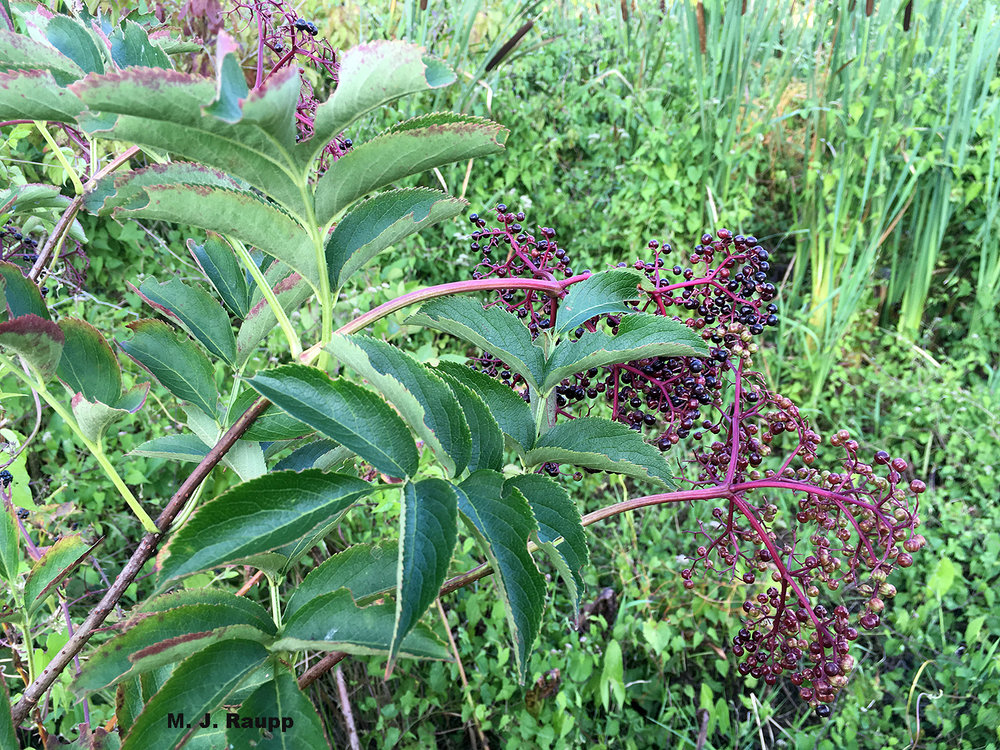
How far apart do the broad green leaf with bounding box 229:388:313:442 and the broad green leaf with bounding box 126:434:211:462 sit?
2.9 inches

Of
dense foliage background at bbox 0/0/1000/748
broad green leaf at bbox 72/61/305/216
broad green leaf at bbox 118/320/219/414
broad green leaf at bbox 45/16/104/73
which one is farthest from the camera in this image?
dense foliage background at bbox 0/0/1000/748

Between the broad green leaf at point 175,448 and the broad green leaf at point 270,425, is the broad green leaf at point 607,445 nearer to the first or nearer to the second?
the broad green leaf at point 270,425

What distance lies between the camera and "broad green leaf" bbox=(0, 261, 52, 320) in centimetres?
42

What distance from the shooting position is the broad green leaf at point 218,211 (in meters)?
0.34

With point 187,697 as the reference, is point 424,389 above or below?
above

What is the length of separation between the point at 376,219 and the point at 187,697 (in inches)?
11.3

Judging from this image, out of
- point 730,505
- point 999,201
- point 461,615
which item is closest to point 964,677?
point 461,615

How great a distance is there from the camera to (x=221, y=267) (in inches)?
20.6

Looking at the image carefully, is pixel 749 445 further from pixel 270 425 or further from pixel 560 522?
pixel 270 425

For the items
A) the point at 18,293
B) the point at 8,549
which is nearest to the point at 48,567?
the point at 8,549

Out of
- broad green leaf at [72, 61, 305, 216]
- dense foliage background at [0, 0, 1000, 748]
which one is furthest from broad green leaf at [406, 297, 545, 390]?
dense foliage background at [0, 0, 1000, 748]

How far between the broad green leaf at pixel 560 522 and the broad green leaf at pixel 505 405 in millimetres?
65

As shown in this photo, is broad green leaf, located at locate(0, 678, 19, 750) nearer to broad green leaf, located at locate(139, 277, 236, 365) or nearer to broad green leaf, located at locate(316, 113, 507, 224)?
broad green leaf, located at locate(139, 277, 236, 365)

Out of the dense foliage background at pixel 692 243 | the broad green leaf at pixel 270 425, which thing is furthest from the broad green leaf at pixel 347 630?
the dense foliage background at pixel 692 243
